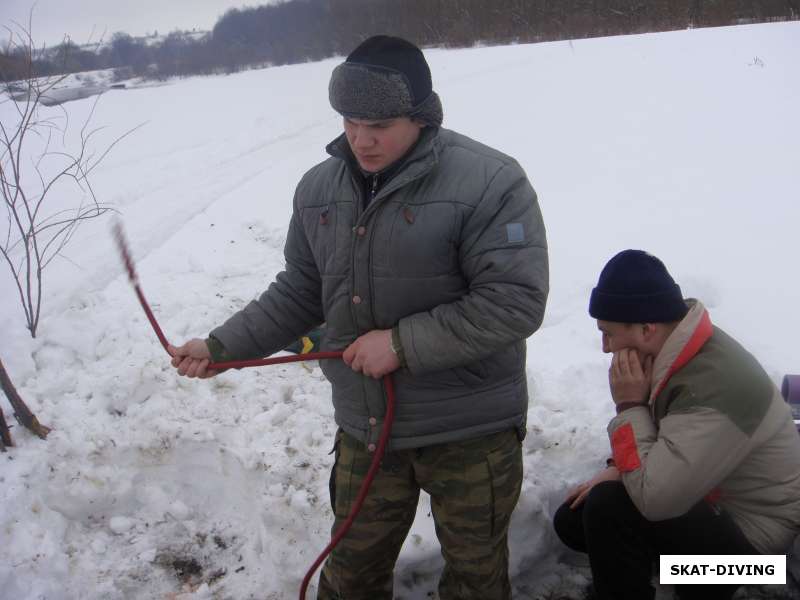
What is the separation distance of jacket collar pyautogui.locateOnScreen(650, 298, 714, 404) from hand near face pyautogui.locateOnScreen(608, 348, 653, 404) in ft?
0.20

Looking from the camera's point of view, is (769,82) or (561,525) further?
(769,82)

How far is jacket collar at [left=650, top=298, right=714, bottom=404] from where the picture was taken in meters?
1.79

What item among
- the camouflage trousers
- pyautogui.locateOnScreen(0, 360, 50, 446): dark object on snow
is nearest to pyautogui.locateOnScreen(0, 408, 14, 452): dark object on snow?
pyautogui.locateOnScreen(0, 360, 50, 446): dark object on snow

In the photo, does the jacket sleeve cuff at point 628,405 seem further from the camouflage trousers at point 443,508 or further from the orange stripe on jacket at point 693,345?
the camouflage trousers at point 443,508

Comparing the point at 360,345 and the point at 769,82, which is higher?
the point at 769,82

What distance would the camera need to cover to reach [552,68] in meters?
10.9

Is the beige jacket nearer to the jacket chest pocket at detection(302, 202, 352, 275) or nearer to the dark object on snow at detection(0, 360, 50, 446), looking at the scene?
the jacket chest pocket at detection(302, 202, 352, 275)

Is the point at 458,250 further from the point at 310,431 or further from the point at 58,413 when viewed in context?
the point at 58,413

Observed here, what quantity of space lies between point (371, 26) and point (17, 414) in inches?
1023

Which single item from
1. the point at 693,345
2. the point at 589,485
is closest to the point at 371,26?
the point at 589,485

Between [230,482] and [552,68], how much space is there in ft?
32.3

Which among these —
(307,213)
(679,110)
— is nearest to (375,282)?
(307,213)

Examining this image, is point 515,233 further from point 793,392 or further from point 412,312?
point 793,392

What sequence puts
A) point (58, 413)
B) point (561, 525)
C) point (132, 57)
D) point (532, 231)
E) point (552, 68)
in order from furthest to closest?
point (132, 57) → point (552, 68) → point (58, 413) → point (561, 525) → point (532, 231)
